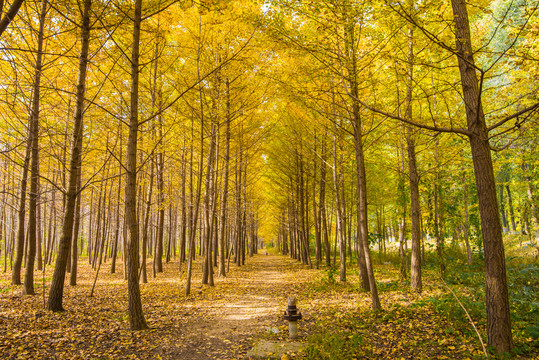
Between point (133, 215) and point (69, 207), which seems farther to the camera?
point (69, 207)

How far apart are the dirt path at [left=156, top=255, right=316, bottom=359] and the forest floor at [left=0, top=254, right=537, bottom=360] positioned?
0.02 metres

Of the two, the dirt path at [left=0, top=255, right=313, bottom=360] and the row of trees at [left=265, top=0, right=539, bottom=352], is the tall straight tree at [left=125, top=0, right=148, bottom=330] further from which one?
the row of trees at [left=265, top=0, right=539, bottom=352]

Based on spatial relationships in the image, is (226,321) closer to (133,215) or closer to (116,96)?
(133,215)

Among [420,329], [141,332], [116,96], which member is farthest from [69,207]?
[420,329]

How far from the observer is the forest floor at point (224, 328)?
4.27 meters

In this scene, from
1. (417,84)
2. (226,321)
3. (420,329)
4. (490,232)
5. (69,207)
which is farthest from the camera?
(69,207)

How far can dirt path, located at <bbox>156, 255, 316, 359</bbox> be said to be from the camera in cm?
473

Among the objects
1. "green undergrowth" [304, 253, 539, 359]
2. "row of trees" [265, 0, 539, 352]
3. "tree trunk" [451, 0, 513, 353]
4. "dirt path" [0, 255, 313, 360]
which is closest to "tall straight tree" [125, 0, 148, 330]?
"dirt path" [0, 255, 313, 360]

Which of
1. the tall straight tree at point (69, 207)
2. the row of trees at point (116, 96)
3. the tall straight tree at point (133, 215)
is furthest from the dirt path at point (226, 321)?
the tall straight tree at point (69, 207)

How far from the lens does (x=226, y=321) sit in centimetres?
643

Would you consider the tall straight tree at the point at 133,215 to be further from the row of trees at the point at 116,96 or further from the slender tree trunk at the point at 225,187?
the slender tree trunk at the point at 225,187

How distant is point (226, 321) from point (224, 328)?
0.51m

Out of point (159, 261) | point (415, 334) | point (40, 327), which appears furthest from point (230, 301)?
point (159, 261)

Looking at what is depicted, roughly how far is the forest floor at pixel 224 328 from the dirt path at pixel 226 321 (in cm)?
2
